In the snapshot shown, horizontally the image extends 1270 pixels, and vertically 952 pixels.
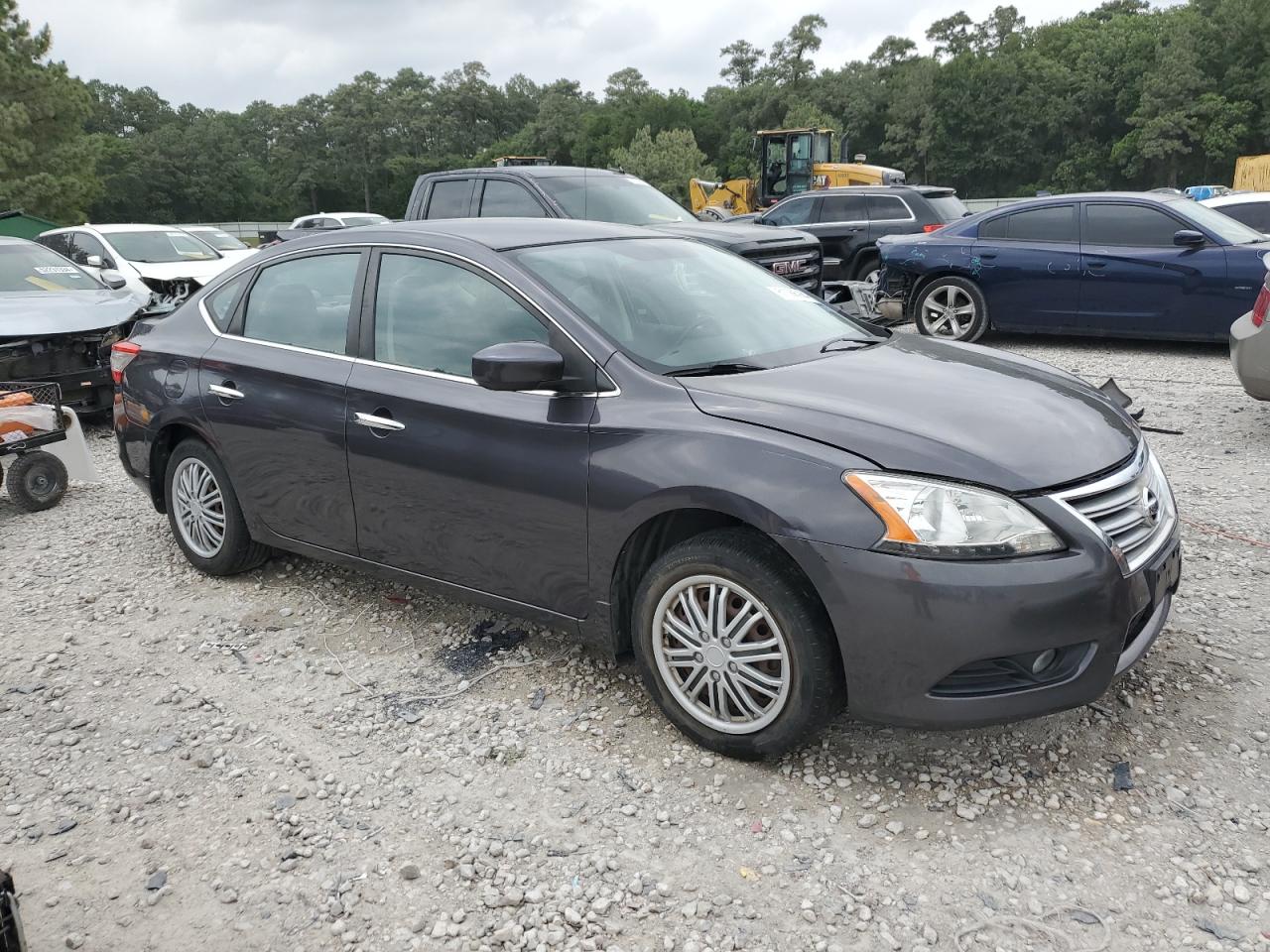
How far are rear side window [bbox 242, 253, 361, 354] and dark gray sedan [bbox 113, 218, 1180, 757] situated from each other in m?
0.02

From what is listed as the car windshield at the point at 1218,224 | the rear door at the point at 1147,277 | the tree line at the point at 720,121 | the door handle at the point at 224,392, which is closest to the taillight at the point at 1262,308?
the rear door at the point at 1147,277

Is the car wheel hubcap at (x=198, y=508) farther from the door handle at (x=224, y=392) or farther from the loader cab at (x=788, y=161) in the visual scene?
the loader cab at (x=788, y=161)

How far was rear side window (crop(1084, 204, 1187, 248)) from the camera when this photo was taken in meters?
9.33

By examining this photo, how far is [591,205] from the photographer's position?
976cm

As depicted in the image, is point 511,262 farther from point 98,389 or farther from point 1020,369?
point 98,389

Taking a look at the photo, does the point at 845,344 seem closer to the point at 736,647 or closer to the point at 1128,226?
the point at 736,647

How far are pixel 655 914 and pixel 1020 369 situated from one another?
2.31 meters

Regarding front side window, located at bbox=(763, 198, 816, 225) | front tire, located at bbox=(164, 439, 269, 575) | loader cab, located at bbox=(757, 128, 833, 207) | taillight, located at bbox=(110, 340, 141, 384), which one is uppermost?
loader cab, located at bbox=(757, 128, 833, 207)

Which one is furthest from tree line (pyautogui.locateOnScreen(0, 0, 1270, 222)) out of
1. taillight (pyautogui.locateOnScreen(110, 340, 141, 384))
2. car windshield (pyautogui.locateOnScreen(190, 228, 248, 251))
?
taillight (pyautogui.locateOnScreen(110, 340, 141, 384))

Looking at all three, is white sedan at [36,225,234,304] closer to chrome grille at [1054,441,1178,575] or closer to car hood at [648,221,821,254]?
car hood at [648,221,821,254]

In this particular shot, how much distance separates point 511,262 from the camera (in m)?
3.70

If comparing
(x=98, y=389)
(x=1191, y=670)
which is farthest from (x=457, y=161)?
(x=1191, y=670)

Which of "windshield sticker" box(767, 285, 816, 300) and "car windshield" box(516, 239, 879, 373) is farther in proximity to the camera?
"windshield sticker" box(767, 285, 816, 300)

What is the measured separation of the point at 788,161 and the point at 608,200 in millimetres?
18980
